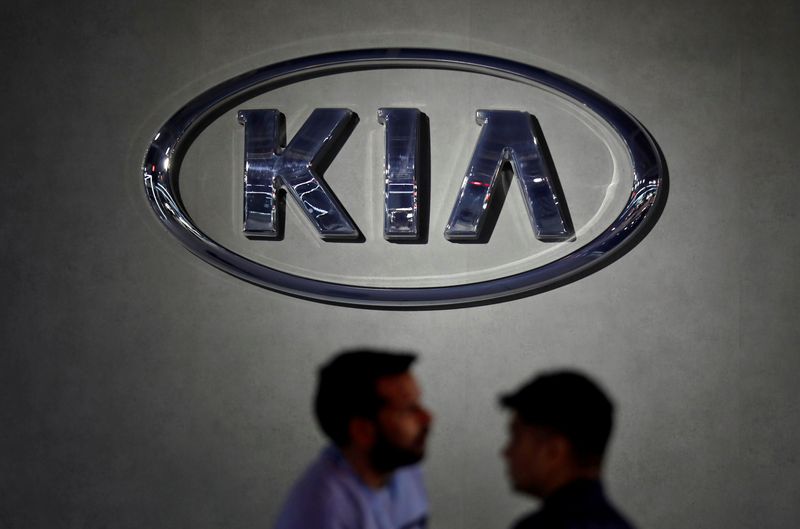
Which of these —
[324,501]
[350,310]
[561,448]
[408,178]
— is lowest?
[324,501]

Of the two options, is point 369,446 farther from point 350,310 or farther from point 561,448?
point 561,448

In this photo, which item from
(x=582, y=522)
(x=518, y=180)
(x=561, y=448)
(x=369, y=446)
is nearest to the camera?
(x=582, y=522)

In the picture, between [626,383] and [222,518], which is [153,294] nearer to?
[222,518]

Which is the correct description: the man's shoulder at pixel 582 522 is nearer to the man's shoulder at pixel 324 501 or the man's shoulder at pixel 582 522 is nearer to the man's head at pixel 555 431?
the man's head at pixel 555 431

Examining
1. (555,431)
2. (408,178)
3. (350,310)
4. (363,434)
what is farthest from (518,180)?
(363,434)

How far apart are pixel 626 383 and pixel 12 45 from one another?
295 centimetres

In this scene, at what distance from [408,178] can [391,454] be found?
1.08 meters

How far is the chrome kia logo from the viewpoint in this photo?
319 cm

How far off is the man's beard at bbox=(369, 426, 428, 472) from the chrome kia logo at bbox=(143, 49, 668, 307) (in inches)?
20.9

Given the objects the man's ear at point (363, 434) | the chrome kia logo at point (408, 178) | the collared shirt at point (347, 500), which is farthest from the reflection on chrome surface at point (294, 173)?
the collared shirt at point (347, 500)

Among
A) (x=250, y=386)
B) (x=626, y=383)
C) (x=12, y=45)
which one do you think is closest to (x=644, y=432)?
(x=626, y=383)

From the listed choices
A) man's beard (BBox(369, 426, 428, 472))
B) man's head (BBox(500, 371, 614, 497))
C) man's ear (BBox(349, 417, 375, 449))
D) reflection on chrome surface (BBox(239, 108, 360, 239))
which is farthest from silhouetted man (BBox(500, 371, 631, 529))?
reflection on chrome surface (BBox(239, 108, 360, 239))

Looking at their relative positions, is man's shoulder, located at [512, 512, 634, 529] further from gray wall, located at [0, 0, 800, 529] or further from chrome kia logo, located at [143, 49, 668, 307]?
chrome kia logo, located at [143, 49, 668, 307]

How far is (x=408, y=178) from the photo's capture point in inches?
127
